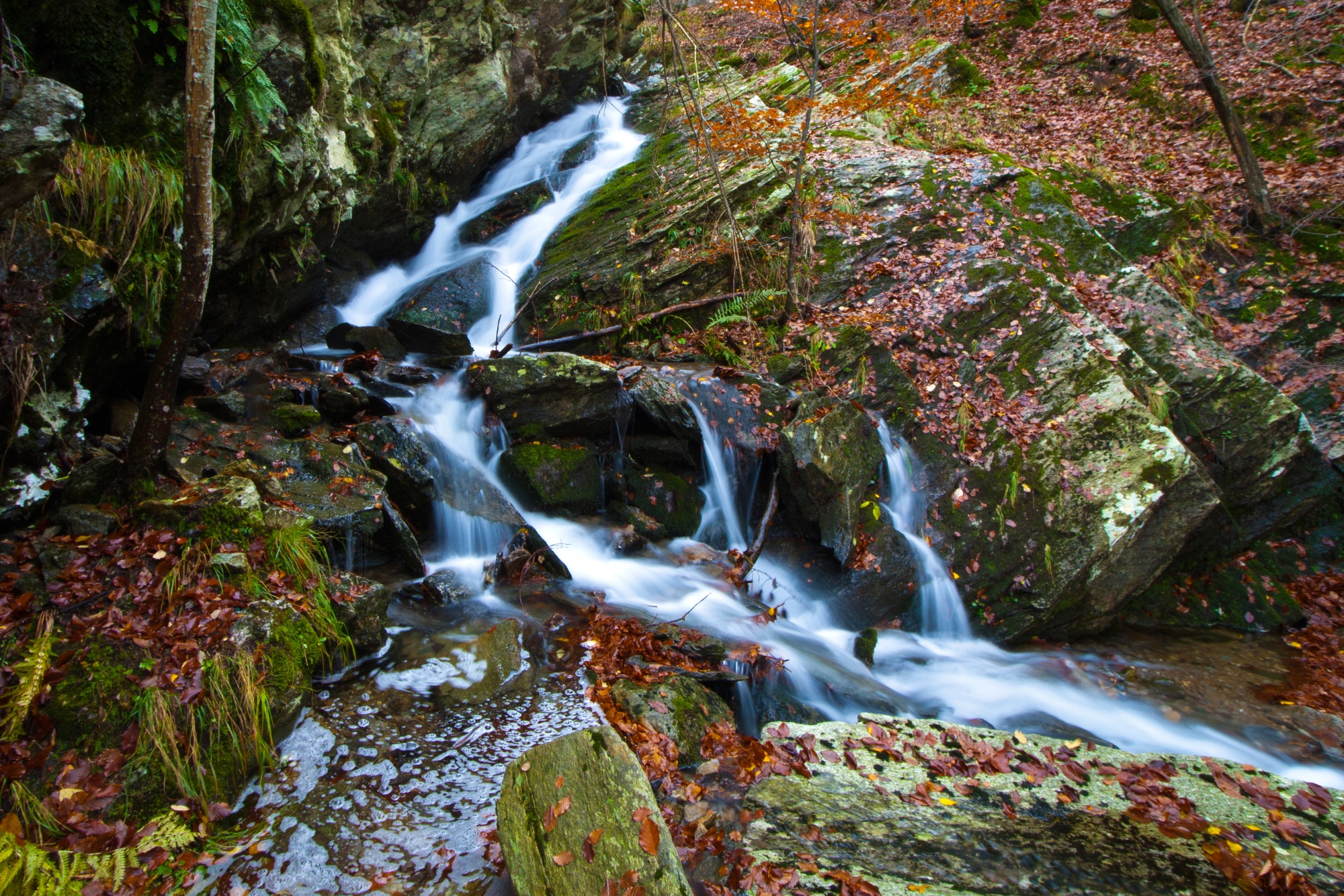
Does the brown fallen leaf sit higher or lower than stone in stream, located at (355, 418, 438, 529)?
lower

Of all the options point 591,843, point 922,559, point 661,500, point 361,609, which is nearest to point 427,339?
point 661,500

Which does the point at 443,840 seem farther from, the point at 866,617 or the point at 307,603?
the point at 866,617

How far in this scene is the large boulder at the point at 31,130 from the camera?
338 cm

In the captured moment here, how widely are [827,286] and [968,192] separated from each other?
114 inches

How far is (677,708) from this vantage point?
4453mm

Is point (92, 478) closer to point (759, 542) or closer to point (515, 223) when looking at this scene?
point (759, 542)

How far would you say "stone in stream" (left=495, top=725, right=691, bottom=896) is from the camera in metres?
2.67

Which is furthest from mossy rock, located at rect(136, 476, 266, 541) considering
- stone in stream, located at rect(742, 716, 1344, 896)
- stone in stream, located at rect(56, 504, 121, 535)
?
stone in stream, located at rect(742, 716, 1344, 896)

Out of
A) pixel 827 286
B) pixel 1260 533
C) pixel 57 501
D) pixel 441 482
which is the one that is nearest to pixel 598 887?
pixel 57 501

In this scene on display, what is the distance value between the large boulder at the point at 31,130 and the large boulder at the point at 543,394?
14.4ft

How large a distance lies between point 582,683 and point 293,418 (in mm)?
4067

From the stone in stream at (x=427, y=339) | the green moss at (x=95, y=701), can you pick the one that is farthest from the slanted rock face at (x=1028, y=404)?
the green moss at (x=95, y=701)

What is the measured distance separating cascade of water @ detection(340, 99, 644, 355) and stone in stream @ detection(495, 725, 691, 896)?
24.4 ft

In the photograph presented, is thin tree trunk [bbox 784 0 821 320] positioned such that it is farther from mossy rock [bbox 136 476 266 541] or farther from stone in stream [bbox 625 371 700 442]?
mossy rock [bbox 136 476 266 541]
